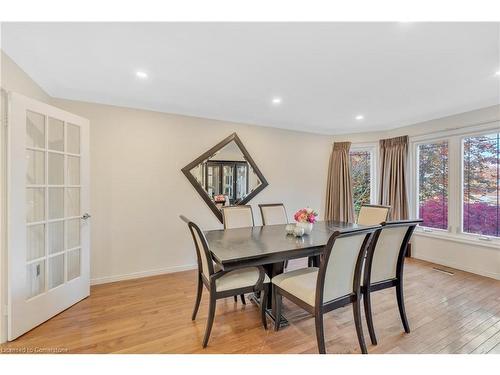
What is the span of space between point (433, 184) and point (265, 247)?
3.59 m

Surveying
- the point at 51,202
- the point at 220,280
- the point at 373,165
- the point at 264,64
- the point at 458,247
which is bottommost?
the point at 458,247

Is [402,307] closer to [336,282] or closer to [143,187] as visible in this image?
[336,282]

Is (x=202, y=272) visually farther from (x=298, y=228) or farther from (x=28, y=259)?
(x=28, y=259)

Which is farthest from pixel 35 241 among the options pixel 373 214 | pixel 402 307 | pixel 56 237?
pixel 373 214

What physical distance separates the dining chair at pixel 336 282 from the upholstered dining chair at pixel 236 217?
1.27 m

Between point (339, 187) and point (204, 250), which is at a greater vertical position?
point (339, 187)

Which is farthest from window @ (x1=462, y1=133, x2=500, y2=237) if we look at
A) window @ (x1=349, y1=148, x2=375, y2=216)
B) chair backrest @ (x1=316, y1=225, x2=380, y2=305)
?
chair backrest @ (x1=316, y1=225, x2=380, y2=305)

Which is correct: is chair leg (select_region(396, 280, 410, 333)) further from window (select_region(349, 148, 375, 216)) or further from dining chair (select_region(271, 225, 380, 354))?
window (select_region(349, 148, 375, 216))

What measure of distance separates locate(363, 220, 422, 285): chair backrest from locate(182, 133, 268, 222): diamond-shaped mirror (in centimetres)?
236

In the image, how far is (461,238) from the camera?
3.54 m

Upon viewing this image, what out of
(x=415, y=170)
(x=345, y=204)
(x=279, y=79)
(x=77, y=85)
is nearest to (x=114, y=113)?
(x=77, y=85)

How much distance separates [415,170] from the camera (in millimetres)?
4145

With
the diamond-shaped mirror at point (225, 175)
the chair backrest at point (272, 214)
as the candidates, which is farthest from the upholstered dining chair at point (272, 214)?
the diamond-shaped mirror at point (225, 175)

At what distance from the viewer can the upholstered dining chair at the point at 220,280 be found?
1.86 meters
